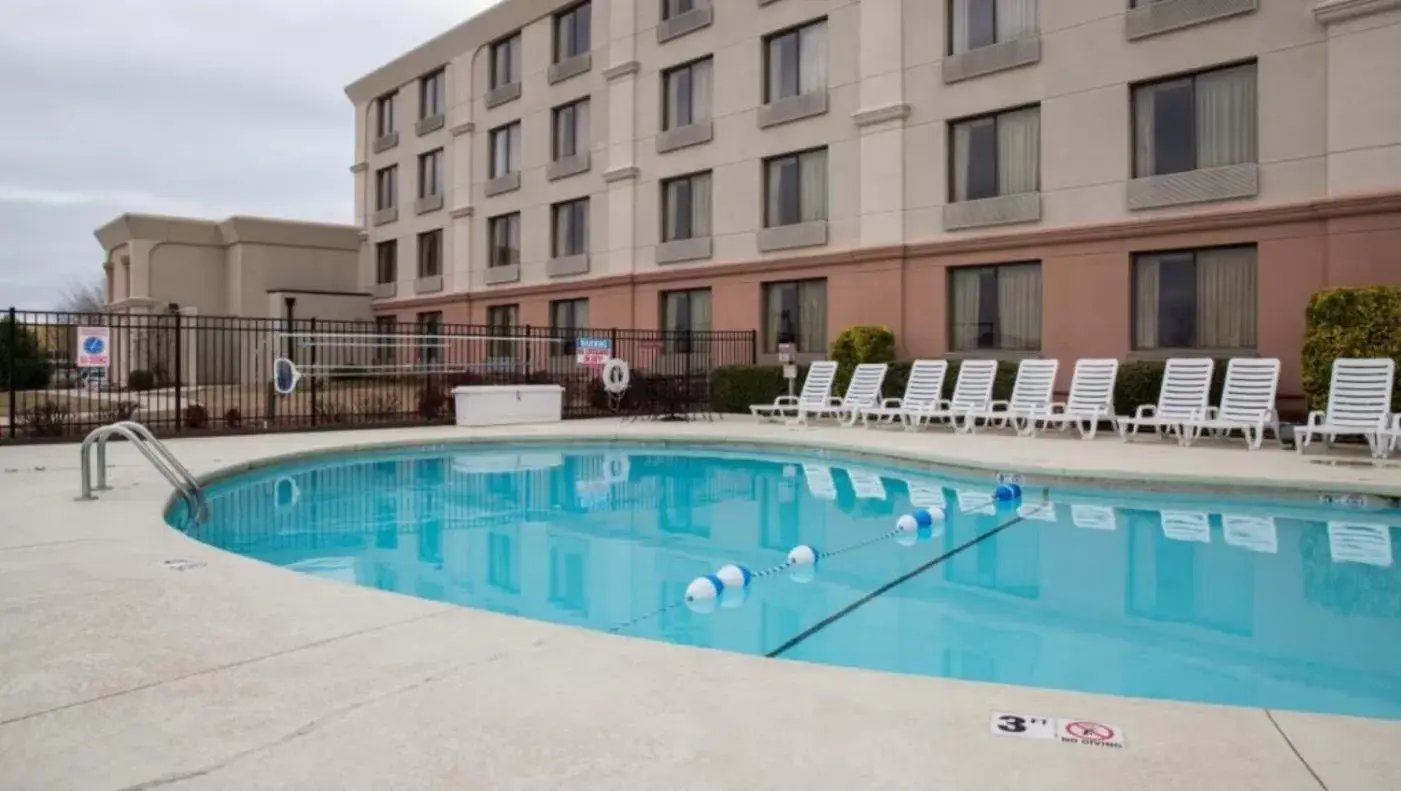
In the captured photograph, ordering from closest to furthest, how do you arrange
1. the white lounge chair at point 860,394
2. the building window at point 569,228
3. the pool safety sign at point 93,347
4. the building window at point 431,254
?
1. the pool safety sign at point 93,347
2. the white lounge chair at point 860,394
3. the building window at point 569,228
4. the building window at point 431,254

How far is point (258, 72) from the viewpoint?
3186cm

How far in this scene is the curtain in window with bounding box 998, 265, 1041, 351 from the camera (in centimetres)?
1586

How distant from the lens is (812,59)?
19109mm

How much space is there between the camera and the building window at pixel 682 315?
2109cm

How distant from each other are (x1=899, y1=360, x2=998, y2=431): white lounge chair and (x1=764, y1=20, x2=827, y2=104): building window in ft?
23.8

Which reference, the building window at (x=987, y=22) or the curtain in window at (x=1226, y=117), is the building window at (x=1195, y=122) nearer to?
the curtain in window at (x=1226, y=117)

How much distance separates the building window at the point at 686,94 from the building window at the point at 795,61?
1.75m

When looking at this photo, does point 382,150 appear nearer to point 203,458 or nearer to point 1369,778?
point 203,458

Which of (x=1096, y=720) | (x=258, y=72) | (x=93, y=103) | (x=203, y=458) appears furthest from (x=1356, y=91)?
(x=93, y=103)

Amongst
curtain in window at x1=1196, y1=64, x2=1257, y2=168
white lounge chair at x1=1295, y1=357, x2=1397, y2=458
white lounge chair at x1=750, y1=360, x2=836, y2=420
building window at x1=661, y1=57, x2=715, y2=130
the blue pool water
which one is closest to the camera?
the blue pool water

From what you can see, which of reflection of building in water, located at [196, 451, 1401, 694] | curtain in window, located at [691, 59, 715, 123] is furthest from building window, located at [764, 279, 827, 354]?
reflection of building in water, located at [196, 451, 1401, 694]

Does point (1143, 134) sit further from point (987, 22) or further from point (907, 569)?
point (907, 569)

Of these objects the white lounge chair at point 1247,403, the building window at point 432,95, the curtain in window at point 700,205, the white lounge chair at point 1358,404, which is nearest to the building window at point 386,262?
the building window at point 432,95

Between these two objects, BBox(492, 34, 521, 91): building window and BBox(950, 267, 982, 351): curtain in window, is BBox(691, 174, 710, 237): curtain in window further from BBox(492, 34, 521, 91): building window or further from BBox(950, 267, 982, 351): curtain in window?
BBox(492, 34, 521, 91): building window
